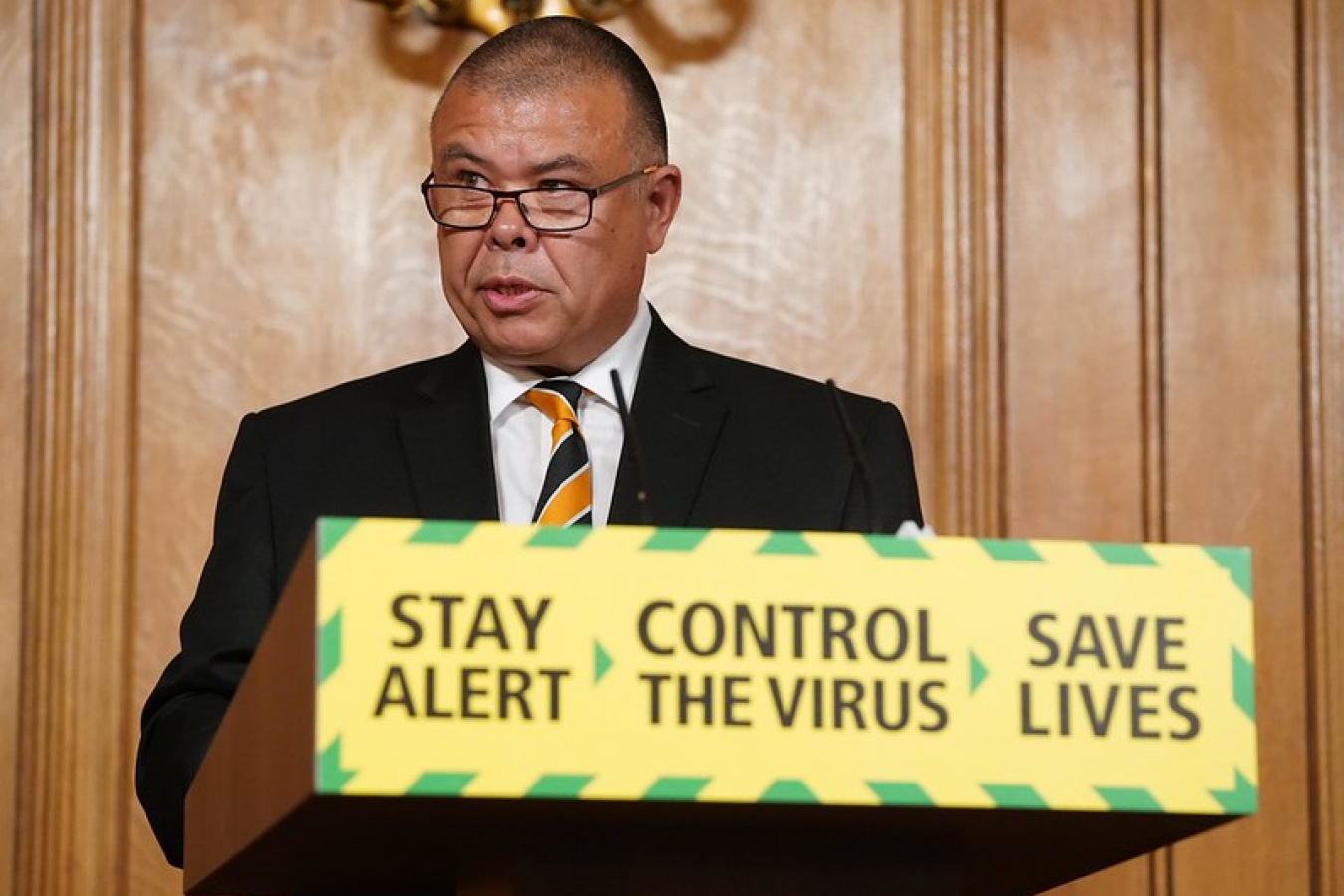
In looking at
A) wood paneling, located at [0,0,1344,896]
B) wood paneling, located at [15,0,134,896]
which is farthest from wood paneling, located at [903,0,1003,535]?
wood paneling, located at [15,0,134,896]

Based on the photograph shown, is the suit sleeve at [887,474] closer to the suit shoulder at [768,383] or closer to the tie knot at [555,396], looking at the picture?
the suit shoulder at [768,383]

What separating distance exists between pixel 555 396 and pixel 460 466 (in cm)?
11

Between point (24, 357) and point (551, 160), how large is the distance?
0.86 m

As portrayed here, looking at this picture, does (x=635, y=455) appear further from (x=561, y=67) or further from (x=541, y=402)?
(x=561, y=67)

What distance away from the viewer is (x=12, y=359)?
246 cm

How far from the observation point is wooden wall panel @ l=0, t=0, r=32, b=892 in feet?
8.00

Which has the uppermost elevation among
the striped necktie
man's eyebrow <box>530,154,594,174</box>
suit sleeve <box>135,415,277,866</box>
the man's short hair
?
the man's short hair

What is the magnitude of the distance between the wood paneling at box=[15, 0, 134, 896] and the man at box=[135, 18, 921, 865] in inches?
22.0

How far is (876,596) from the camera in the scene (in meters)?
1.01

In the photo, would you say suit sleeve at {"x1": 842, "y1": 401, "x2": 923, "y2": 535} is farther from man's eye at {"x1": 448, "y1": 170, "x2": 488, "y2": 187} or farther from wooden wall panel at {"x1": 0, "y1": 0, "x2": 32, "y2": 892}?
wooden wall panel at {"x1": 0, "y1": 0, "x2": 32, "y2": 892}

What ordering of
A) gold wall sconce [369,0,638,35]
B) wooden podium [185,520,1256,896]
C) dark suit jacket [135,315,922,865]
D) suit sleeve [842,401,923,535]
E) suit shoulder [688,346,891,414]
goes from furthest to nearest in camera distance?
gold wall sconce [369,0,638,35]
suit shoulder [688,346,891,414]
suit sleeve [842,401,923,535]
dark suit jacket [135,315,922,865]
wooden podium [185,520,1256,896]

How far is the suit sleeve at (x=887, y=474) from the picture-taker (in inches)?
75.5

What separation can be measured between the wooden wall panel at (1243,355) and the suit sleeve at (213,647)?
121 centimetres

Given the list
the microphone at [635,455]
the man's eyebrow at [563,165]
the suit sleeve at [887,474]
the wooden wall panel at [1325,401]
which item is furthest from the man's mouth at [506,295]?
the wooden wall panel at [1325,401]
